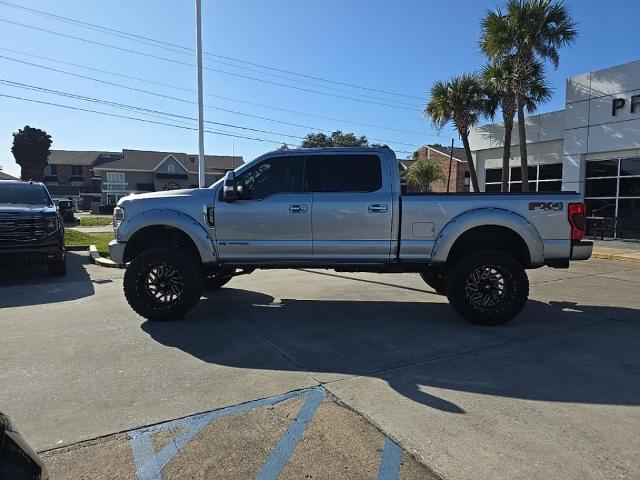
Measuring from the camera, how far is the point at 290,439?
313 cm

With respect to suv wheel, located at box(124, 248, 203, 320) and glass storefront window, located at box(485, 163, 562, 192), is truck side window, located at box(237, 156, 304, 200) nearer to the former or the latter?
suv wheel, located at box(124, 248, 203, 320)

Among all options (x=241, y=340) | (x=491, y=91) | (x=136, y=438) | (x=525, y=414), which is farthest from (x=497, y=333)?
(x=491, y=91)

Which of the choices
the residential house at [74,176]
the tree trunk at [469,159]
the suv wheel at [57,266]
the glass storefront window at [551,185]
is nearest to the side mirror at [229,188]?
the suv wheel at [57,266]

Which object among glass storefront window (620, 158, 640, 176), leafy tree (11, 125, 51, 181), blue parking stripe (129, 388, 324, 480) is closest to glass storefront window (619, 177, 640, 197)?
glass storefront window (620, 158, 640, 176)

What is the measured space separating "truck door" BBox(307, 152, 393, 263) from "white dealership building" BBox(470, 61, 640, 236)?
15.1m

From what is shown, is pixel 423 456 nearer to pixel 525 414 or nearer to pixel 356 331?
pixel 525 414

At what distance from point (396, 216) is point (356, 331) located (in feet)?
4.93

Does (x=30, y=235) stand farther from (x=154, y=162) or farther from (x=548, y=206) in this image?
(x=154, y=162)

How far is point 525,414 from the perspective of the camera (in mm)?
3477

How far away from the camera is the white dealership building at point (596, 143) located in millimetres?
17094

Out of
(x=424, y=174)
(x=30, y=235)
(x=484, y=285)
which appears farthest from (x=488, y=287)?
(x=424, y=174)

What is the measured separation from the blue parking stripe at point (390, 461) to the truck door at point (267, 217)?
11.0ft

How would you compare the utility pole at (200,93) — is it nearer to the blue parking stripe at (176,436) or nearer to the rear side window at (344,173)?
Answer: the rear side window at (344,173)

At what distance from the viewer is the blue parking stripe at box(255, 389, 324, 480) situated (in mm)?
2775
